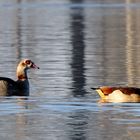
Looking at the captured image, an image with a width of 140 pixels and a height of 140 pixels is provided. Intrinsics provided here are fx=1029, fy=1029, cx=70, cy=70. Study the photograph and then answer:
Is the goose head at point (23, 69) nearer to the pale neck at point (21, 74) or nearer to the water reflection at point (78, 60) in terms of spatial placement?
the pale neck at point (21, 74)

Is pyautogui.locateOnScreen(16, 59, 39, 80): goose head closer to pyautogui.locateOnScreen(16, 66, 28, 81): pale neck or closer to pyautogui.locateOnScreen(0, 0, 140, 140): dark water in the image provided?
pyautogui.locateOnScreen(16, 66, 28, 81): pale neck

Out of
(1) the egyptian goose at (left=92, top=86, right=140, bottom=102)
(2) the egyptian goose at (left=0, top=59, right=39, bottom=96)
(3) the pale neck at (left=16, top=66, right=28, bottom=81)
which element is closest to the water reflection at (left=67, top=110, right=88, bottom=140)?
(1) the egyptian goose at (left=92, top=86, right=140, bottom=102)

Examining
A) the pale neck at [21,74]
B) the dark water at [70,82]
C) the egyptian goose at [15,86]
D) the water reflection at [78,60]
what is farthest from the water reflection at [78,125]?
the pale neck at [21,74]

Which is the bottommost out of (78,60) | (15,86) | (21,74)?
(78,60)

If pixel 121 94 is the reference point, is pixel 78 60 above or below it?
below

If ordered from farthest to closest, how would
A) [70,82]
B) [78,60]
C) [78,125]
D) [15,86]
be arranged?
[78,60] → [70,82] → [15,86] → [78,125]

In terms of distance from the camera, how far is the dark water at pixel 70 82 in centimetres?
1748

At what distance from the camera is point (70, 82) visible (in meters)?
25.7

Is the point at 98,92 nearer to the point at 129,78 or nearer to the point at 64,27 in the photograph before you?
the point at 129,78

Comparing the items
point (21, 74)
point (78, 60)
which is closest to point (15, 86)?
point (21, 74)

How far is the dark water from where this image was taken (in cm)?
1748

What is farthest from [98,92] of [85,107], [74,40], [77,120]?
[74,40]

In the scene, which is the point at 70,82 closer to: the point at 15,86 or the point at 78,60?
the point at 15,86

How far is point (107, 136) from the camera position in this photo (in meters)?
16.7
